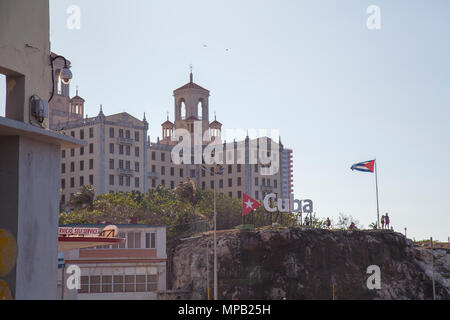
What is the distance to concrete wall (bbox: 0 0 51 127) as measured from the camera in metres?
22.4

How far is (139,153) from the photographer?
142000 millimetres

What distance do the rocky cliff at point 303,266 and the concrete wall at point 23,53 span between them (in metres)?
60.5

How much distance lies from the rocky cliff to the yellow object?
61243mm

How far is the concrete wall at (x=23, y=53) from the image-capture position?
2242 centimetres

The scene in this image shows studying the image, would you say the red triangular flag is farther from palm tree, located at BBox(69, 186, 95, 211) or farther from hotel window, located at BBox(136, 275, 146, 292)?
palm tree, located at BBox(69, 186, 95, 211)

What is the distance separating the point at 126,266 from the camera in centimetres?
7894

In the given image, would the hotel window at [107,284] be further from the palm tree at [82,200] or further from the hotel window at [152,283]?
the palm tree at [82,200]

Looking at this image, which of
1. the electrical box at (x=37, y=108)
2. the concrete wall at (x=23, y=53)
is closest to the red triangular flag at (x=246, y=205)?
the concrete wall at (x=23, y=53)

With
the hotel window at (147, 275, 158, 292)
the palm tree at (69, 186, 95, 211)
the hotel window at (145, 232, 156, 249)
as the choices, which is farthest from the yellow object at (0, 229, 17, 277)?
the palm tree at (69, 186, 95, 211)

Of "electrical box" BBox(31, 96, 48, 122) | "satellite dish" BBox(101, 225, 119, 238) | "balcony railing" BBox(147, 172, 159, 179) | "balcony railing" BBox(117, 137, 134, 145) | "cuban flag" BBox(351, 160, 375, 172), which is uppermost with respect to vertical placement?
"balcony railing" BBox(117, 137, 134, 145)
